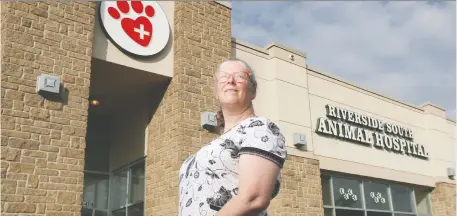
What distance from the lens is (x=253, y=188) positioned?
181 centimetres

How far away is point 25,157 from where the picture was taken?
698cm

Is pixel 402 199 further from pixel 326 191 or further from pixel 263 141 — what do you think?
pixel 263 141

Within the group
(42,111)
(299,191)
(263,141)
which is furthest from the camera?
(299,191)

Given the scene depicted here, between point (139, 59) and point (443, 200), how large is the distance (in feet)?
36.3

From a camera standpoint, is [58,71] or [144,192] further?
[144,192]

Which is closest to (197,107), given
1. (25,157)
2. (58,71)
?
(58,71)

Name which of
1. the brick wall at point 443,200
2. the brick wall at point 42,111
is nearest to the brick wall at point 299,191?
the brick wall at point 42,111

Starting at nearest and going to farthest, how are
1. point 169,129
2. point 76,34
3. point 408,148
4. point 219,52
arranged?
point 76,34, point 169,129, point 219,52, point 408,148

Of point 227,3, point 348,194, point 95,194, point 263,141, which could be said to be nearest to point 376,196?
point 348,194

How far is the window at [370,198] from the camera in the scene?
479 inches

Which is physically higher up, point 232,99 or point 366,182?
point 366,182

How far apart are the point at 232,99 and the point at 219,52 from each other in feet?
26.3

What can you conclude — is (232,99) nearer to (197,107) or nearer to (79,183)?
(79,183)

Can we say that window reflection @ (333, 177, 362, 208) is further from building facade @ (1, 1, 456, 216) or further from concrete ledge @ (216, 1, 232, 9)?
concrete ledge @ (216, 1, 232, 9)
